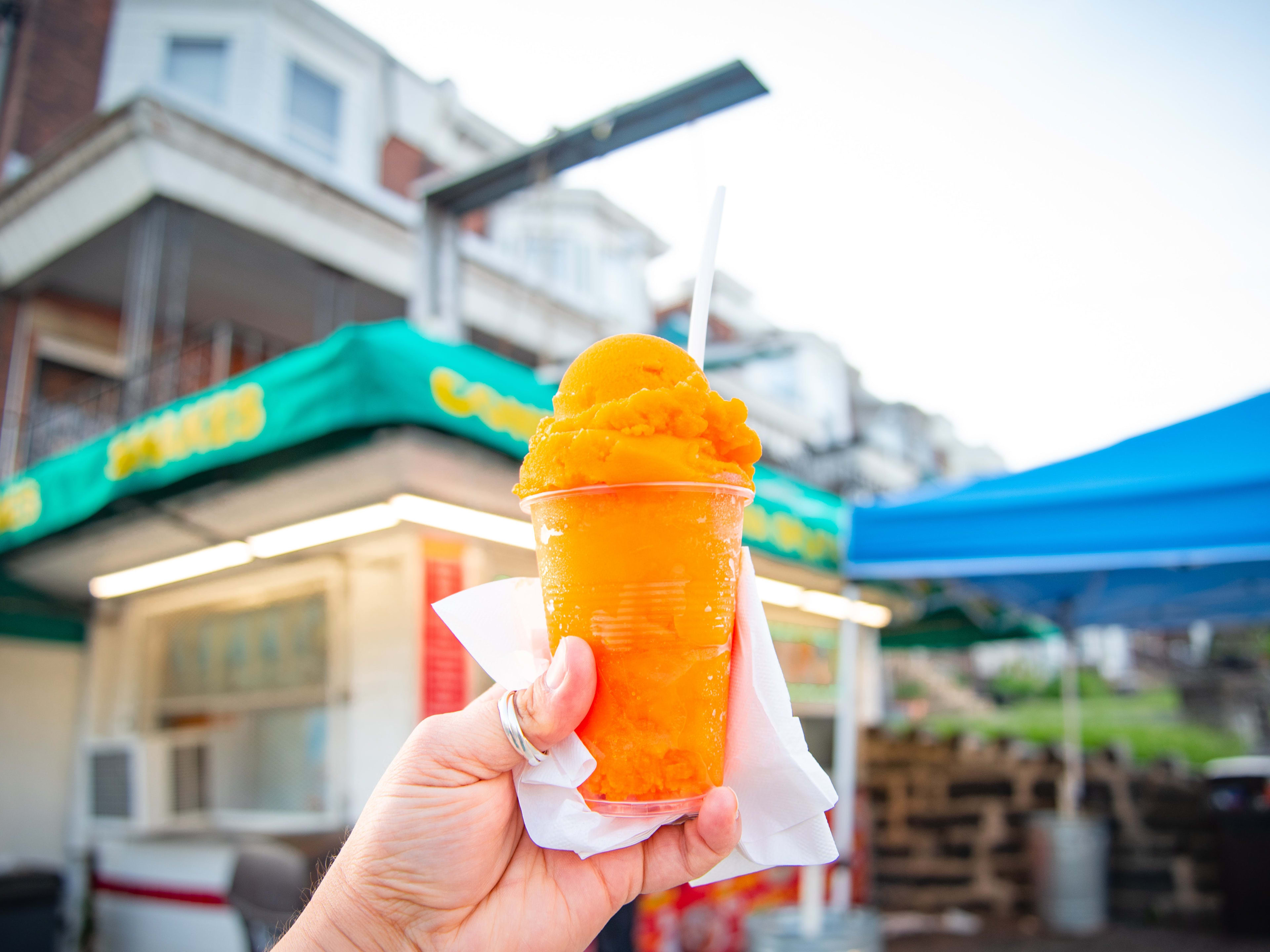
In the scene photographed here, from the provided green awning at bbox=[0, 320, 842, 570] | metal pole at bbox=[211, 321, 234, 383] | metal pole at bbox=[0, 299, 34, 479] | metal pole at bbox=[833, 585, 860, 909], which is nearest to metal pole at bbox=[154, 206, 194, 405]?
metal pole at bbox=[211, 321, 234, 383]

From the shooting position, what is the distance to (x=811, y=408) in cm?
1941

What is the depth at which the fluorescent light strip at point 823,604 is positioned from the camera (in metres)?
5.52

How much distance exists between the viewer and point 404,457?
3258mm

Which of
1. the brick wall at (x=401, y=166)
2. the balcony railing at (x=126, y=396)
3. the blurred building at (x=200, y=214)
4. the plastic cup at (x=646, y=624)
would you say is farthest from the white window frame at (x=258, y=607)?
the brick wall at (x=401, y=166)

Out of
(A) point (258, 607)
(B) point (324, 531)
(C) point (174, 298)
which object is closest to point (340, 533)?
(B) point (324, 531)

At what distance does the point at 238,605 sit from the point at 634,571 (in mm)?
5069

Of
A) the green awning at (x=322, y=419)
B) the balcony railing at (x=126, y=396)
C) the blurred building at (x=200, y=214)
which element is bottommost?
the green awning at (x=322, y=419)

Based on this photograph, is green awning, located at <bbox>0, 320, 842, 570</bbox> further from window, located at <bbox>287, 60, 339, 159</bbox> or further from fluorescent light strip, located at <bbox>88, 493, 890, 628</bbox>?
window, located at <bbox>287, 60, 339, 159</bbox>

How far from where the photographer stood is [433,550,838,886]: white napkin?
125cm

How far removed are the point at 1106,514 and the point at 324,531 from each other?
3.70 m

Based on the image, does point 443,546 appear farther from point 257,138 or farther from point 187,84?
point 187,84

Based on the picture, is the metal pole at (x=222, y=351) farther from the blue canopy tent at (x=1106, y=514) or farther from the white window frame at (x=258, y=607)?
the blue canopy tent at (x=1106, y=514)

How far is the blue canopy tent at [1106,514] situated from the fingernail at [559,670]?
10.7ft

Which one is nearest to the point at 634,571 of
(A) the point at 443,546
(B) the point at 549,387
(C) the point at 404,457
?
(C) the point at 404,457
